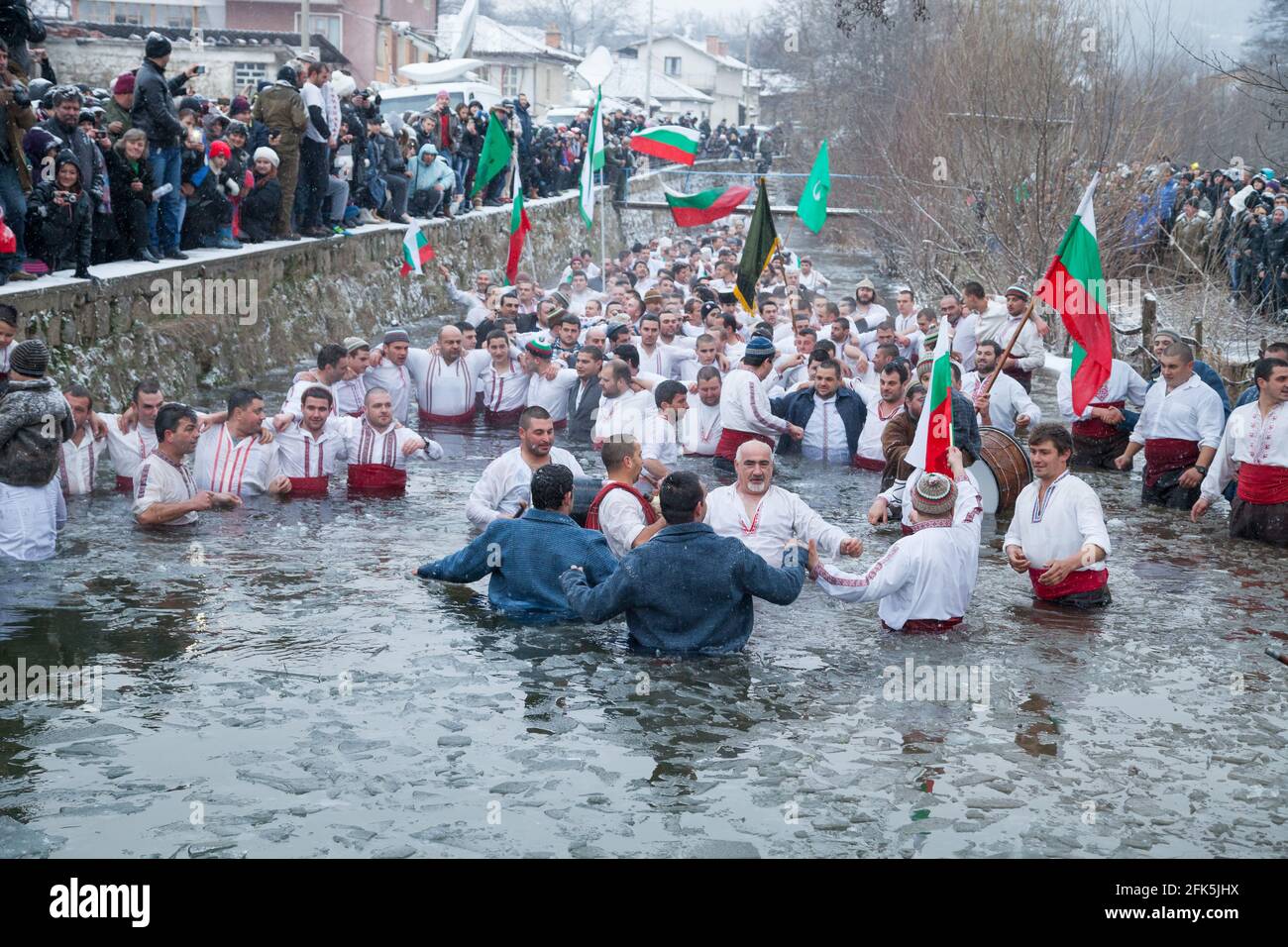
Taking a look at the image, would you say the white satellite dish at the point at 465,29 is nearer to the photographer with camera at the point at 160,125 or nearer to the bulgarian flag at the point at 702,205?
the bulgarian flag at the point at 702,205

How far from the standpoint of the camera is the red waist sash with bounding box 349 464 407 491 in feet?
40.2

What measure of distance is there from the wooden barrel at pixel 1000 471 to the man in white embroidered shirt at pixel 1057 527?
→ 2788 mm

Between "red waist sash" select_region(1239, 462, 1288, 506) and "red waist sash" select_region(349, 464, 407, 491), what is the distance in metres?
6.60

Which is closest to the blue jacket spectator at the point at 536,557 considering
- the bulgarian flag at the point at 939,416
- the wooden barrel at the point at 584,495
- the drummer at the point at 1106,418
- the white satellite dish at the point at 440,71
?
the wooden barrel at the point at 584,495

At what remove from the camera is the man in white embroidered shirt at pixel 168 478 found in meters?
10.5

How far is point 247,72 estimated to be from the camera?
134 feet

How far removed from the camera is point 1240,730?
770cm

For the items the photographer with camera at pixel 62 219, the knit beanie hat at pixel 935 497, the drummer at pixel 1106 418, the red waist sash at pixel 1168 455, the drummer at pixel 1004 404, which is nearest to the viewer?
the knit beanie hat at pixel 935 497

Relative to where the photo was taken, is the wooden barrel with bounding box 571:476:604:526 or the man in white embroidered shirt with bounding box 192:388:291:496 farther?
the man in white embroidered shirt with bounding box 192:388:291:496

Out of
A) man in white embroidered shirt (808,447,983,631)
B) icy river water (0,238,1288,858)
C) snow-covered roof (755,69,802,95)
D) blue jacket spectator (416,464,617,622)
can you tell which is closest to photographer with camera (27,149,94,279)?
icy river water (0,238,1288,858)

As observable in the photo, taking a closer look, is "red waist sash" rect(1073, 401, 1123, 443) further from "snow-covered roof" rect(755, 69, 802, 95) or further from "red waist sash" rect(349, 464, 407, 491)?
"snow-covered roof" rect(755, 69, 802, 95)

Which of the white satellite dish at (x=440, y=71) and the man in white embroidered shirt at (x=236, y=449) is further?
the white satellite dish at (x=440, y=71)

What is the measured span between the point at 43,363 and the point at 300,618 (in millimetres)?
2444
